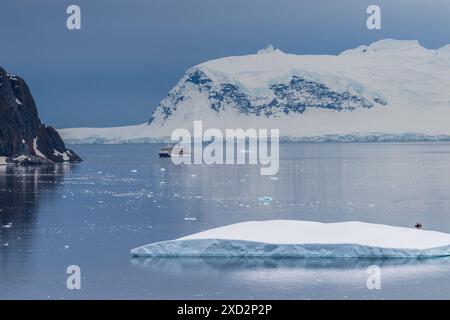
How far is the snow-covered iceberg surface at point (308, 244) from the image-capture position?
2127 cm

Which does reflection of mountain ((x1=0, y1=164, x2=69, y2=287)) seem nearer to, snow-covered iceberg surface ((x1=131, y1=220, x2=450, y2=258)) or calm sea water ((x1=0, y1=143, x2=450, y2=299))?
calm sea water ((x1=0, y1=143, x2=450, y2=299))

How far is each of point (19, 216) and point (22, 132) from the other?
50240 mm

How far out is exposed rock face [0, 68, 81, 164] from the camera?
7962 cm

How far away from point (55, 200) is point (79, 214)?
680 centimetres

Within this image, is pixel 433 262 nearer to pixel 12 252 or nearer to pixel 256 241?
pixel 256 241

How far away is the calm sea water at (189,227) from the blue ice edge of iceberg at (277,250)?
0.73ft

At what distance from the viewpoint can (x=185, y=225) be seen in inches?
1163

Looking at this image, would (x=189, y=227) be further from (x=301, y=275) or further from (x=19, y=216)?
(x=301, y=275)

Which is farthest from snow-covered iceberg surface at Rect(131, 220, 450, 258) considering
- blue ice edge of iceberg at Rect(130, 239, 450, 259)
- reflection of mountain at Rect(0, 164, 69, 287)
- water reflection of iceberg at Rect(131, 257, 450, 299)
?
reflection of mountain at Rect(0, 164, 69, 287)

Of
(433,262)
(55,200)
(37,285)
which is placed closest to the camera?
(37,285)

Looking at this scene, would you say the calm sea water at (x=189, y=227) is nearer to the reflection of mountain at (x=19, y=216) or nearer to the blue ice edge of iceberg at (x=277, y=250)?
the reflection of mountain at (x=19, y=216)

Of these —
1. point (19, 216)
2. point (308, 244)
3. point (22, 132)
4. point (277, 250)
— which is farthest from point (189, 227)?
point (22, 132)
